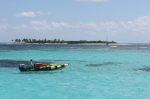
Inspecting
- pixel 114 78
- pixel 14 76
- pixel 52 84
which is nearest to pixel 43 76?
pixel 14 76

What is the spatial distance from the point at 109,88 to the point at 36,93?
5812mm

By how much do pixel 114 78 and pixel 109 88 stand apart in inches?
232

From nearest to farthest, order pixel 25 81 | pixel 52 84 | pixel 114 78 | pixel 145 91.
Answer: pixel 145 91 → pixel 52 84 → pixel 25 81 → pixel 114 78

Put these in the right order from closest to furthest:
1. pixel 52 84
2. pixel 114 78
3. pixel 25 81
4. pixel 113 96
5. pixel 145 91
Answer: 1. pixel 113 96
2. pixel 145 91
3. pixel 52 84
4. pixel 25 81
5. pixel 114 78

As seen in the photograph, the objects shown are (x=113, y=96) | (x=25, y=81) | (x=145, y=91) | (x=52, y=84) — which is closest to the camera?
(x=113, y=96)

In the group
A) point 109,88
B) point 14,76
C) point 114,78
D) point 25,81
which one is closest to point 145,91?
point 109,88

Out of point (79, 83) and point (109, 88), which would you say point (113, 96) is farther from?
point (79, 83)

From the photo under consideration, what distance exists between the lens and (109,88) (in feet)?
78.7

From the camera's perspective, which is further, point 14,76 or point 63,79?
point 14,76

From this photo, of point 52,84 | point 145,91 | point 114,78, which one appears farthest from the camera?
point 114,78

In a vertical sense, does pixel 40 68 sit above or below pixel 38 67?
below

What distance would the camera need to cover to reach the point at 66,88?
24.1m

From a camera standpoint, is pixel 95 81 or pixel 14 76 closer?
pixel 95 81

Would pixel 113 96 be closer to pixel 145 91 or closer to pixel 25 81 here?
pixel 145 91
